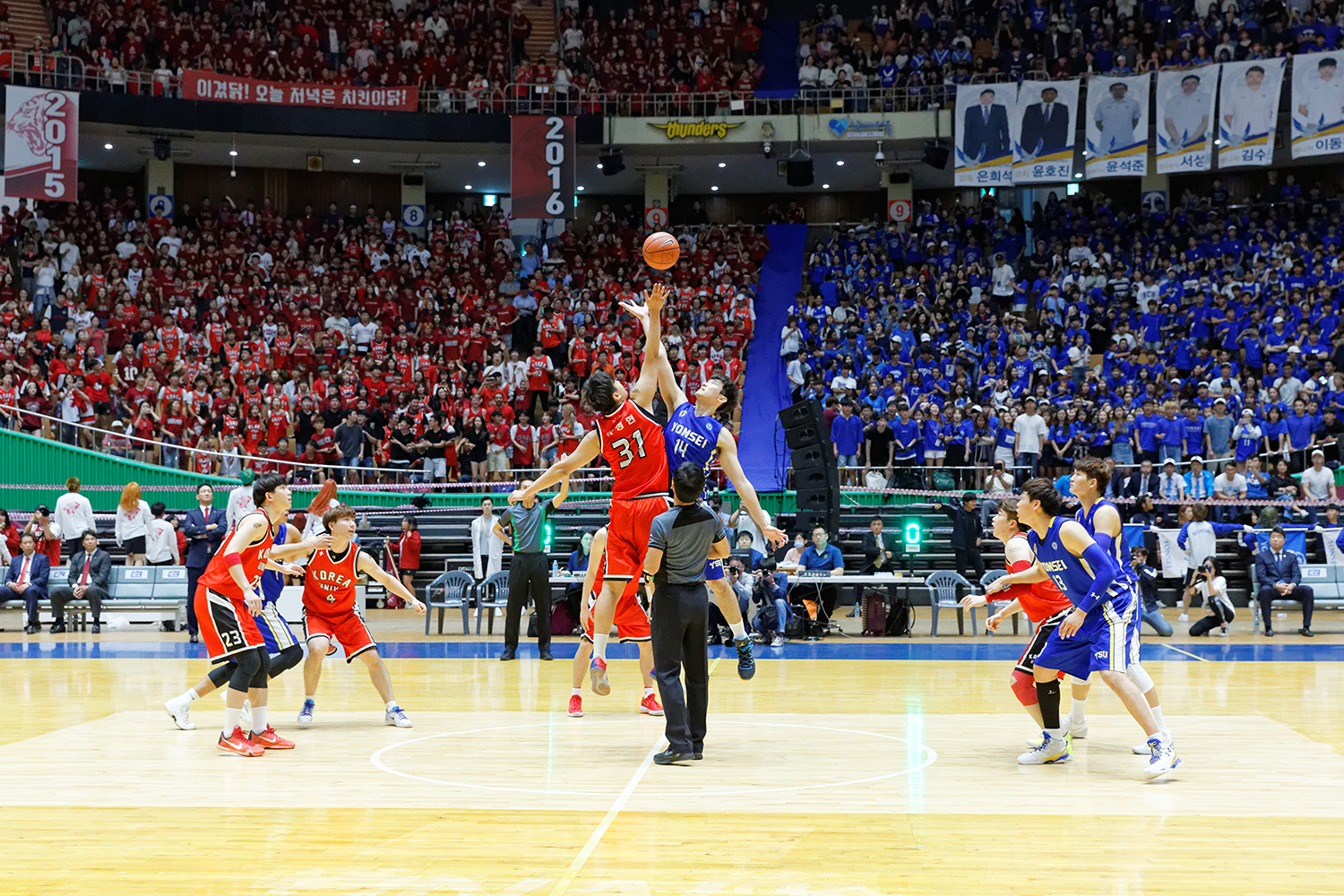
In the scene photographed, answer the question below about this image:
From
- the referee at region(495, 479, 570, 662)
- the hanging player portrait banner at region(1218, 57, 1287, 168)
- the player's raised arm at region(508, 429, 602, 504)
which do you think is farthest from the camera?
the hanging player portrait banner at region(1218, 57, 1287, 168)

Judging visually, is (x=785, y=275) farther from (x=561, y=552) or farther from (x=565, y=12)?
(x=561, y=552)

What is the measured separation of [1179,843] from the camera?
639 cm

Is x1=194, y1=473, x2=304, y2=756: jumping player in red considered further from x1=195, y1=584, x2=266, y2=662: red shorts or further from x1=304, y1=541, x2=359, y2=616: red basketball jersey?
x1=304, y1=541, x2=359, y2=616: red basketball jersey

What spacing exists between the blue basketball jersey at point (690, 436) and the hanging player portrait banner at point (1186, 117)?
23231 millimetres

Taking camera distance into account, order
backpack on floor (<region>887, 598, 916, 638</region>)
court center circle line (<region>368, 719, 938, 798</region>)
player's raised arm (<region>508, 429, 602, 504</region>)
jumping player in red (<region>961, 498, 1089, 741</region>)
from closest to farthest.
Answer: court center circle line (<region>368, 719, 938, 798</region>) < jumping player in red (<region>961, 498, 1089, 741</region>) < player's raised arm (<region>508, 429, 602, 504</region>) < backpack on floor (<region>887, 598, 916, 638</region>)

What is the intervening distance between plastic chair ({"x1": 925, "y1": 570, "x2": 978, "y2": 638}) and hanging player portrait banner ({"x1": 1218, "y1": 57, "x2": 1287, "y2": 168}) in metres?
15.1

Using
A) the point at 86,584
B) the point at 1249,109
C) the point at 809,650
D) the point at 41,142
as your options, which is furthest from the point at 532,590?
the point at 1249,109

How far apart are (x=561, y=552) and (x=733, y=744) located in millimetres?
13371

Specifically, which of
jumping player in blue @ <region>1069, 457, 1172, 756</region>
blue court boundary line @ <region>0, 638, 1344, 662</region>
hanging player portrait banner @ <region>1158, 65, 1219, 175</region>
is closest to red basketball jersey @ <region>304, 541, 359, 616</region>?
blue court boundary line @ <region>0, 638, 1344, 662</region>

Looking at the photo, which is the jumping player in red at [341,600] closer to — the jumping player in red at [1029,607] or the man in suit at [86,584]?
the jumping player in red at [1029,607]

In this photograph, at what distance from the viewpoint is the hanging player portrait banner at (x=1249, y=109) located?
2830cm

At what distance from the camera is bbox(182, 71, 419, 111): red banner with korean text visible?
30.5 metres

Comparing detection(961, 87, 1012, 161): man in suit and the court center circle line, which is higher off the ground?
detection(961, 87, 1012, 161): man in suit

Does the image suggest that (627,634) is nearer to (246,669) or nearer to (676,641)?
(676,641)
